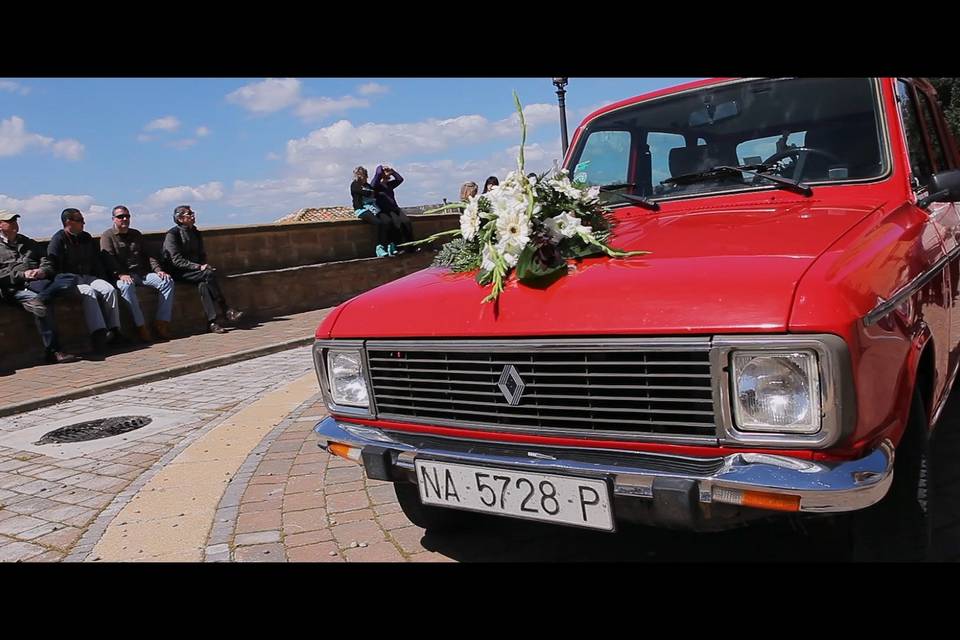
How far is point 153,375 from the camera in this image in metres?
8.12

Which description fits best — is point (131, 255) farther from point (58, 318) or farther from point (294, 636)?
point (294, 636)

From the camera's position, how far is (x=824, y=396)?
6.84ft

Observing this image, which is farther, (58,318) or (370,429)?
(58,318)

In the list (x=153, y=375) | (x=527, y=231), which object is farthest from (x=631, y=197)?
(x=153, y=375)

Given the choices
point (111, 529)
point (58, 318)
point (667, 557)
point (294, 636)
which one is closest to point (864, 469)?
point (667, 557)

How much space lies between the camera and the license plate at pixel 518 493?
2.37m

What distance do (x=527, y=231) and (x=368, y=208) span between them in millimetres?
12245

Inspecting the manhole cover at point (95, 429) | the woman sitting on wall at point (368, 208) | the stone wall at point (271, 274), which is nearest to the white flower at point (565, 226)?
the manhole cover at point (95, 429)

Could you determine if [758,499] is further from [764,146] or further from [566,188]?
[764,146]

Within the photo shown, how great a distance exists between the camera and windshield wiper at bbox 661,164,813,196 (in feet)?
10.3

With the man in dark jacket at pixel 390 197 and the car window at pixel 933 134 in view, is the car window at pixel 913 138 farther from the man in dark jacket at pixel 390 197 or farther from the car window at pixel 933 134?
the man in dark jacket at pixel 390 197

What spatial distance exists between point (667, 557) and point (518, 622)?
0.78m
